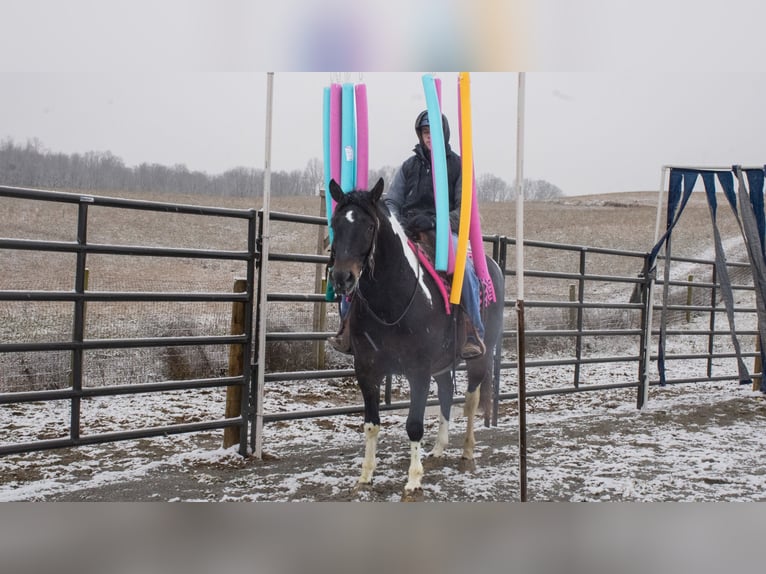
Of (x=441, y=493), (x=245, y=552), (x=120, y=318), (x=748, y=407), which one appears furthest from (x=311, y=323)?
(x=748, y=407)

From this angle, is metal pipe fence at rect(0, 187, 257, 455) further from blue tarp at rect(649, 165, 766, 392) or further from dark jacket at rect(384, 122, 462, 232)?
blue tarp at rect(649, 165, 766, 392)

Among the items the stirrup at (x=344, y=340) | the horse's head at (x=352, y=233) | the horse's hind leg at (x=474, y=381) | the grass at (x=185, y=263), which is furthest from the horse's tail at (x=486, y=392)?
the horse's head at (x=352, y=233)

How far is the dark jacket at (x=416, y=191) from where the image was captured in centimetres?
322

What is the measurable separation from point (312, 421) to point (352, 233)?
1.97m

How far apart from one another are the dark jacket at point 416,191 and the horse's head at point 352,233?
1.81 ft

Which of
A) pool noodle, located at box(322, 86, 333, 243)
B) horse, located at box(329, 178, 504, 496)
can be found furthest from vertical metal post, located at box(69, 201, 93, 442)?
horse, located at box(329, 178, 504, 496)

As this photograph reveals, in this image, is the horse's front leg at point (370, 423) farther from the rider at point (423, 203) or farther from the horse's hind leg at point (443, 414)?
the horse's hind leg at point (443, 414)

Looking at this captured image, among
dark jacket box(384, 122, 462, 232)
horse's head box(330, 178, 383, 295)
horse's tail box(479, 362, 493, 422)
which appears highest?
dark jacket box(384, 122, 462, 232)

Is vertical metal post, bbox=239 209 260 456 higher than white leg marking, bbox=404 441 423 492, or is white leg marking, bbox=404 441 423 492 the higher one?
vertical metal post, bbox=239 209 260 456

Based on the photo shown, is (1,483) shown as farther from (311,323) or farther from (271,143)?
(311,323)

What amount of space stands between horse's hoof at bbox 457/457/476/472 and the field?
3 cm

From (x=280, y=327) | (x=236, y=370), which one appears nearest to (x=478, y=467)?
(x=236, y=370)

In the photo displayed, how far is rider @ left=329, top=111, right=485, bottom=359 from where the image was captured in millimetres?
3197

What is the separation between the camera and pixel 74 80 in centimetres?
327
